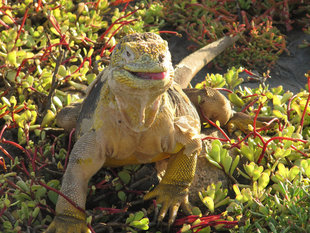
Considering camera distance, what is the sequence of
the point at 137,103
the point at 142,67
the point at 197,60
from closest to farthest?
the point at 142,67
the point at 137,103
the point at 197,60

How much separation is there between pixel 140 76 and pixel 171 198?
106 cm

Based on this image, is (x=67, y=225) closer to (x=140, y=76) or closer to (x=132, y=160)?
(x=132, y=160)

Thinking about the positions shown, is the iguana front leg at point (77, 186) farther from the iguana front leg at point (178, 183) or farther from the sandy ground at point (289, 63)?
the sandy ground at point (289, 63)

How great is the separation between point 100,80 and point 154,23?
108 inches

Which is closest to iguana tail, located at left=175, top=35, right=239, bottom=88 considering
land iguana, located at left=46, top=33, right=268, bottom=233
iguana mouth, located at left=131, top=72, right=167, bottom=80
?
land iguana, located at left=46, top=33, right=268, bottom=233

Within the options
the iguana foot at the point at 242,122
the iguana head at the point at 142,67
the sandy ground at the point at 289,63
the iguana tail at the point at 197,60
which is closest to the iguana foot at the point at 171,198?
the iguana head at the point at 142,67

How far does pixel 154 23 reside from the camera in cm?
590

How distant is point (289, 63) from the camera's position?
5.60 m

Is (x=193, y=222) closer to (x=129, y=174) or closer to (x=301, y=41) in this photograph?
(x=129, y=174)

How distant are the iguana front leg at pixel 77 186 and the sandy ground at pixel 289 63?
8.47 feet

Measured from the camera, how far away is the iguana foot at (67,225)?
288 centimetres

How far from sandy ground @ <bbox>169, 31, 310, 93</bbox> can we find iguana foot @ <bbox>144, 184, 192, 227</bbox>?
2.26m

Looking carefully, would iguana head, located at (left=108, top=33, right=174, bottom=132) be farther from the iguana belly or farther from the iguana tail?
the iguana tail

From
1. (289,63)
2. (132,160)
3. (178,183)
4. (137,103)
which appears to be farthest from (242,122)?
(289,63)
